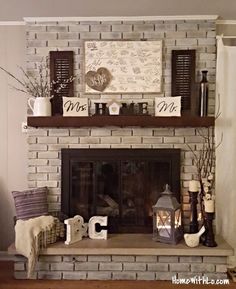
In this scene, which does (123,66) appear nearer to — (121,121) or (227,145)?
(121,121)

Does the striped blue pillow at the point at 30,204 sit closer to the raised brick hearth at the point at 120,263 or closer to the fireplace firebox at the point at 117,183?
the fireplace firebox at the point at 117,183

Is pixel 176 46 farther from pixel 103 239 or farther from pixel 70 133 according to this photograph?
pixel 103 239

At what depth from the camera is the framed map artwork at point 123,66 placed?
3613 millimetres

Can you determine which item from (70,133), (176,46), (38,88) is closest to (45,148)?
(70,133)

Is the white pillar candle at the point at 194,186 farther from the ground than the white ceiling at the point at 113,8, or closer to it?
closer to it

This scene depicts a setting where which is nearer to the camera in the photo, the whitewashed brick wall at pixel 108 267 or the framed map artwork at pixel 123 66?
the whitewashed brick wall at pixel 108 267

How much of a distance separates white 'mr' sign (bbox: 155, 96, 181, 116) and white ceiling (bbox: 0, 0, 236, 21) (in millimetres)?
788

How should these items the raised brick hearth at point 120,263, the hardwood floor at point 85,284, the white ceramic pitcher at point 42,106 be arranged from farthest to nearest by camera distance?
the white ceramic pitcher at point 42,106 < the raised brick hearth at point 120,263 < the hardwood floor at point 85,284

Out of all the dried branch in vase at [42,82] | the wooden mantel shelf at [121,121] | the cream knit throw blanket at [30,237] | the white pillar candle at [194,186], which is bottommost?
the cream knit throw blanket at [30,237]

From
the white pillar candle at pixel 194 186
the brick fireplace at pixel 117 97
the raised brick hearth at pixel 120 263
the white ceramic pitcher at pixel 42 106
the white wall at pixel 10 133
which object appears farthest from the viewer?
the white wall at pixel 10 133

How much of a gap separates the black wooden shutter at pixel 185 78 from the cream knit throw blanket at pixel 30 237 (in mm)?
1672

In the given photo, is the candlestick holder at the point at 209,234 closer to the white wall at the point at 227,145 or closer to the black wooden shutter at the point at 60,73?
the white wall at the point at 227,145

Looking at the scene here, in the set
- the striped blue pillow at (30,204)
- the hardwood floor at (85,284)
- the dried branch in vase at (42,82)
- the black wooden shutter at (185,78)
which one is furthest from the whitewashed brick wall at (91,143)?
the hardwood floor at (85,284)

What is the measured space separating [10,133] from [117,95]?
1141 millimetres
